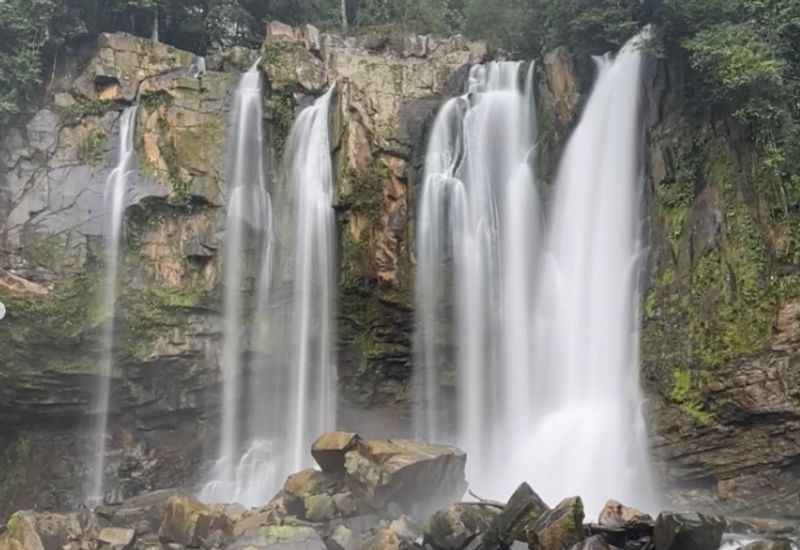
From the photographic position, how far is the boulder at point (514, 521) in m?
11.5

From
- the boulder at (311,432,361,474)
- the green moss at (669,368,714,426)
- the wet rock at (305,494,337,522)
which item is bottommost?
the wet rock at (305,494,337,522)

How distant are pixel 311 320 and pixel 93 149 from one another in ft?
25.3

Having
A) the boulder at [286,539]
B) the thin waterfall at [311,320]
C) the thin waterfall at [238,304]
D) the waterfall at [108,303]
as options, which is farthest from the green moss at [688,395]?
the waterfall at [108,303]

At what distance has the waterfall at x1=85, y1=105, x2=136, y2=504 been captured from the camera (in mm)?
18781

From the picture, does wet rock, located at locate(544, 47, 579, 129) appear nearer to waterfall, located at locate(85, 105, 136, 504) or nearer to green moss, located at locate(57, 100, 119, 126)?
waterfall, located at locate(85, 105, 136, 504)

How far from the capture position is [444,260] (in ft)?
62.0

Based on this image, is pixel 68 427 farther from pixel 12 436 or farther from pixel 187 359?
pixel 187 359

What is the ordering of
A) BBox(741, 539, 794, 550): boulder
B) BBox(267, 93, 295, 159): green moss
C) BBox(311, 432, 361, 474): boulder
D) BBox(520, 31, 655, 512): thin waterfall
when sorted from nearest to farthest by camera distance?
BBox(741, 539, 794, 550): boulder → BBox(311, 432, 361, 474): boulder → BBox(520, 31, 655, 512): thin waterfall → BBox(267, 93, 295, 159): green moss

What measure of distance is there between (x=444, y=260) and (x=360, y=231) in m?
2.42

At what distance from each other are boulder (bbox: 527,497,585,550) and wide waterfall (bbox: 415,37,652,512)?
13.9 feet

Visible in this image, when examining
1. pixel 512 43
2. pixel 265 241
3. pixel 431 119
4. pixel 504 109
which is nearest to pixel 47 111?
pixel 265 241

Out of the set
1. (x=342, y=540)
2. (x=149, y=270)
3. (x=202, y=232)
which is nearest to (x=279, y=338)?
(x=202, y=232)

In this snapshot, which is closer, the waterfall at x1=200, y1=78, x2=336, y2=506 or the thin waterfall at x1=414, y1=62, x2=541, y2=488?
the thin waterfall at x1=414, y1=62, x2=541, y2=488

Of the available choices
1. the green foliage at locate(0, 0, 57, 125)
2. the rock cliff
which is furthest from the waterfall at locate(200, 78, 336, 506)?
the green foliage at locate(0, 0, 57, 125)
